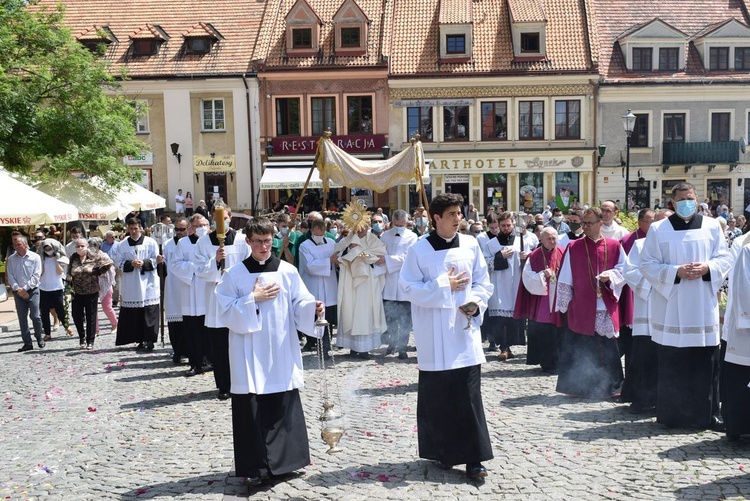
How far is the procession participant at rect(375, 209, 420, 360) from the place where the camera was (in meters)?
12.4

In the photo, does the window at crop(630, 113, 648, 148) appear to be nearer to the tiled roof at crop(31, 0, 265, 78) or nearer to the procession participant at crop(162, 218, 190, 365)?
the tiled roof at crop(31, 0, 265, 78)

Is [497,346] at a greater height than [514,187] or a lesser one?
lesser

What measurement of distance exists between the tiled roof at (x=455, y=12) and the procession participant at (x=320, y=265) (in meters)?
23.9

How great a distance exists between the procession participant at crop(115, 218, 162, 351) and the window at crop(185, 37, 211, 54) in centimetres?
2281

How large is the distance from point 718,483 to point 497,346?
656 centimetres

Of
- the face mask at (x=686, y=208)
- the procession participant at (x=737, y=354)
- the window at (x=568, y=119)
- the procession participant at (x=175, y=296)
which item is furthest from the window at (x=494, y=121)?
the procession participant at (x=737, y=354)

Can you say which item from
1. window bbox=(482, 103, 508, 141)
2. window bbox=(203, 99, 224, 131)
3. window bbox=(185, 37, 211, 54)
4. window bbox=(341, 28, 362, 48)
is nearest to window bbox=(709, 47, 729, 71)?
window bbox=(482, 103, 508, 141)

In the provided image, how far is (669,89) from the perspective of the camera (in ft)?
112

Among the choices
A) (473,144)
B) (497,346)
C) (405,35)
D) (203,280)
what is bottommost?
(497,346)

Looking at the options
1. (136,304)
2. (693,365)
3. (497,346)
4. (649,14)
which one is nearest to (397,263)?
(497,346)

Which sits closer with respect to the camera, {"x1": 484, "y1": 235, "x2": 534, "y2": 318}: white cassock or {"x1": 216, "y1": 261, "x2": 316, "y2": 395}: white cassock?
{"x1": 216, "y1": 261, "x2": 316, "y2": 395}: white cassock

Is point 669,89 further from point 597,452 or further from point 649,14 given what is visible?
point 597,452

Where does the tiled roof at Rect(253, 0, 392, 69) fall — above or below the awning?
above

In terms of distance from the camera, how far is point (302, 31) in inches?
1342
